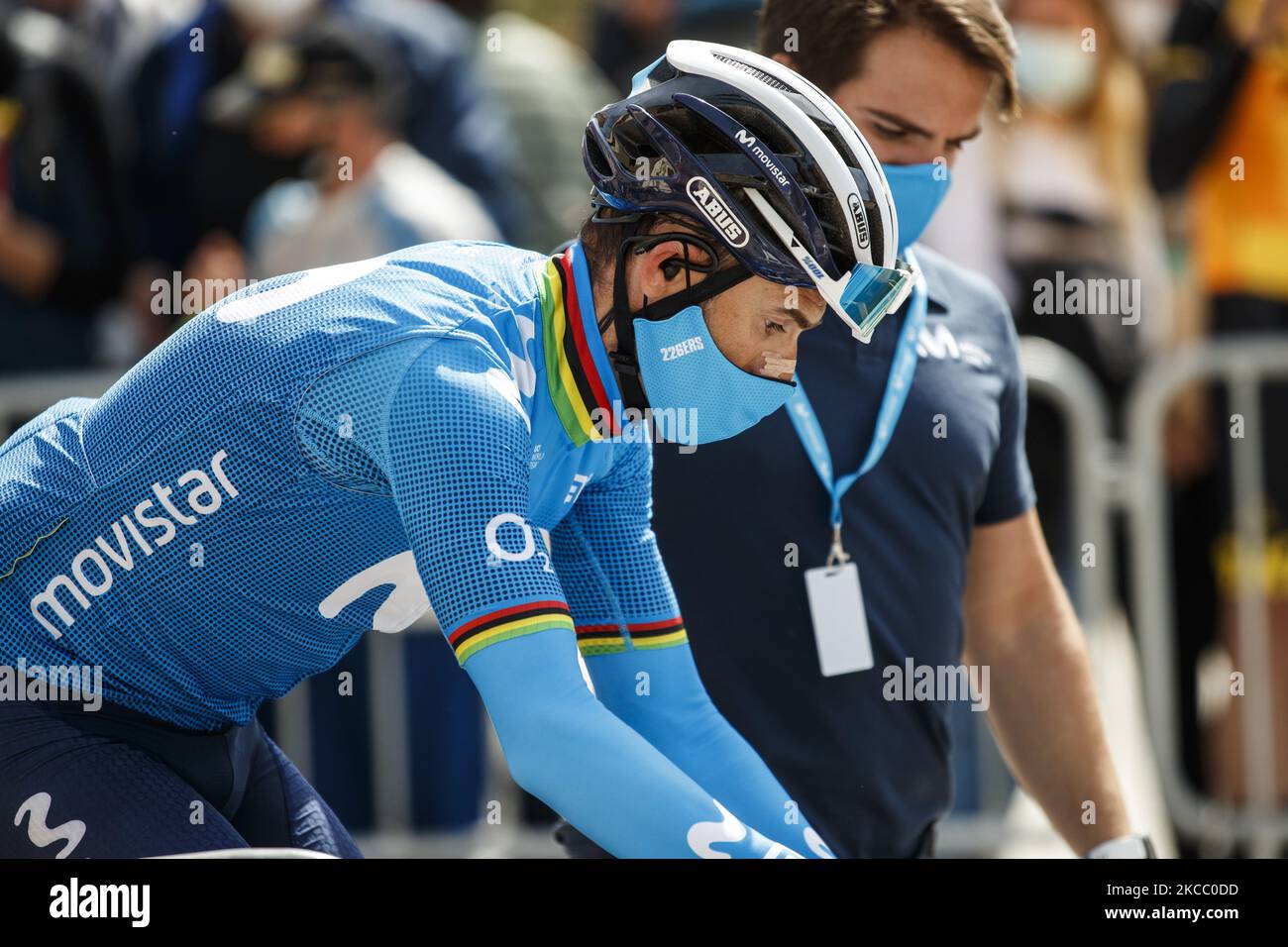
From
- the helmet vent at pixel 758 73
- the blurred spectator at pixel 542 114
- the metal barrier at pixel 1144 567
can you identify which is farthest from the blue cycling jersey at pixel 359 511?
the blurred spectator at pixel 542 114

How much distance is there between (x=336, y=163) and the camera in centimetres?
670

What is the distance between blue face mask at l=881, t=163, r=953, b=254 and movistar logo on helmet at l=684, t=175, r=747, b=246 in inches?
41.6

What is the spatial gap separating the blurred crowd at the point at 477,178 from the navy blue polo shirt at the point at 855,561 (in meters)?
2.64

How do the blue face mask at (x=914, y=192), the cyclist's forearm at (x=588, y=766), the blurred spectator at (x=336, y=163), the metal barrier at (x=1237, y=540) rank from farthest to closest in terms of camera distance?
the metal barrier at (x=1237, y=540), the blurred spectator at (x=336, y=163), the blue face mask at (x=914, y=192), the cyclist's forearm at (x=588, y=766)

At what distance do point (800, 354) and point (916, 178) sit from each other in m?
0.44

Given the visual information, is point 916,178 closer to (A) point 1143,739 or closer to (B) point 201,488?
(B) point 201,488

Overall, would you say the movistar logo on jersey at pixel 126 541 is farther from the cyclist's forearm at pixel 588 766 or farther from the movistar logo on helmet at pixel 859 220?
the movistar logo on helmet at pixel 859 220

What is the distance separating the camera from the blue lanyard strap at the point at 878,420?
3.87 metres

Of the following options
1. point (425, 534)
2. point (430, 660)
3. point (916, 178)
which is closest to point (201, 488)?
point (425, 534)

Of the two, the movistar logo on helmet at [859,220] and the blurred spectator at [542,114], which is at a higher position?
the blurred spectator at [542,114]

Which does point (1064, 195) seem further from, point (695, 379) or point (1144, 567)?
point (695, 379)

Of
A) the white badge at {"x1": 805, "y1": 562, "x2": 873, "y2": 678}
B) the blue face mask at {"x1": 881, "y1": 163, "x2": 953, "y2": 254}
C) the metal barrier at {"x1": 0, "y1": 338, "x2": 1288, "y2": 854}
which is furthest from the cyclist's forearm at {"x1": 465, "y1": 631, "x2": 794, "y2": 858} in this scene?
the metal barrier at {"x1": 0, "y1": 338, "x2": 1288, "y2": 854}

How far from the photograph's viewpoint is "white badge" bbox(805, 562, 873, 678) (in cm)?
386

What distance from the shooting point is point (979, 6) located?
402cm
